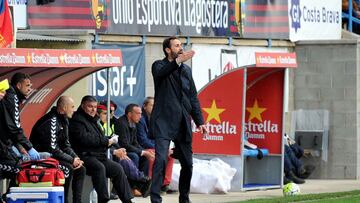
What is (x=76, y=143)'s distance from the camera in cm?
1600

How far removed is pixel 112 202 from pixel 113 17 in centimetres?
403

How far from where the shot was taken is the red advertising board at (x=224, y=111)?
64.3 feet

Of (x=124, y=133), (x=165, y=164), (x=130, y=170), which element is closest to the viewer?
(x=165, y=164)

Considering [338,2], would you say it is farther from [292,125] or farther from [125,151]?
[125,151]

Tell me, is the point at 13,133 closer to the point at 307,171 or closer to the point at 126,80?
the point at 126,80

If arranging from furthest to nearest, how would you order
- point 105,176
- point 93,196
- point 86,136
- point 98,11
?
point 98,11 < point 93,196 < point 105,176 < point 86,136

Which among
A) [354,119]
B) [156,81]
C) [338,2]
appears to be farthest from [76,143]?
[338,2]

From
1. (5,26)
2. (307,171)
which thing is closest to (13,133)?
(5,26)

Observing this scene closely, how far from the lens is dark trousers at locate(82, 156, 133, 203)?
15938 millimetres

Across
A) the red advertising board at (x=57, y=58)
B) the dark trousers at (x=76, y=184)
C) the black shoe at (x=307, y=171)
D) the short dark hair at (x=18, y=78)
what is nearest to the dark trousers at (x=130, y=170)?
the red advertising board at (x=57, y=58)

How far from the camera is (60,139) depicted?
50.6ft

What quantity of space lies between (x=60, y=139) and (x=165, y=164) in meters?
1.79

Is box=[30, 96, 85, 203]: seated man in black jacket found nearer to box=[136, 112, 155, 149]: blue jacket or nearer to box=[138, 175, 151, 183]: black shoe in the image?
box=[138, 175, 151, 183]: black shoe

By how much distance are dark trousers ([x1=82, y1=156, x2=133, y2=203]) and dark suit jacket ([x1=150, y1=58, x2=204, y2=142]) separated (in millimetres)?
1832
